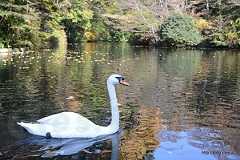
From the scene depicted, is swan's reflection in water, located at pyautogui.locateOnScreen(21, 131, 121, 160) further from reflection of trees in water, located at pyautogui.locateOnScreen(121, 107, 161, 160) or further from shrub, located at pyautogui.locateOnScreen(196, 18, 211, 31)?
shrub, located at pyautogui.locateOnScreen(196, 18, 211, 31)

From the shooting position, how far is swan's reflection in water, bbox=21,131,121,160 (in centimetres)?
830

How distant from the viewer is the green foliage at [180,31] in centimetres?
4544

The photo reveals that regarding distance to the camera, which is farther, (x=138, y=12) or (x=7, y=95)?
(x=138, y=12)

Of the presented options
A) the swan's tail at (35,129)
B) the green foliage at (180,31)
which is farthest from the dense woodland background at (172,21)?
the swan's tail at (35,129)

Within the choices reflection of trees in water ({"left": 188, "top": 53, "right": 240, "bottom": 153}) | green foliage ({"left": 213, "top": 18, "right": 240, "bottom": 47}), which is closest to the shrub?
green foliage ({"left": 213, "top": 18, "right": 240, "bottom": 47})

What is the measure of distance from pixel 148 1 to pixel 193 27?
559 cm

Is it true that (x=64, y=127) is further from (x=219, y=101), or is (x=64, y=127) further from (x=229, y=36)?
(x=229, y=36)

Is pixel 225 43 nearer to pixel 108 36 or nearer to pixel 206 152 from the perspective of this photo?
pixel 108 36

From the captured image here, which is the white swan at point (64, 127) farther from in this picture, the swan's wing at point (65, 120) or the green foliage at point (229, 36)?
the green foliage at point (229, 36)

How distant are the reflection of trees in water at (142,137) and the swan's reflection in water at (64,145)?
154mm

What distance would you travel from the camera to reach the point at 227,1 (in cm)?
4694

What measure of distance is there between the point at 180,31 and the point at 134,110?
34.0 meters

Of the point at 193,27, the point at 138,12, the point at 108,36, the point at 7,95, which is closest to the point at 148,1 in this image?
the point at 138,12

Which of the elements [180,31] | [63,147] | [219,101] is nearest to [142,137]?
[63,147]
